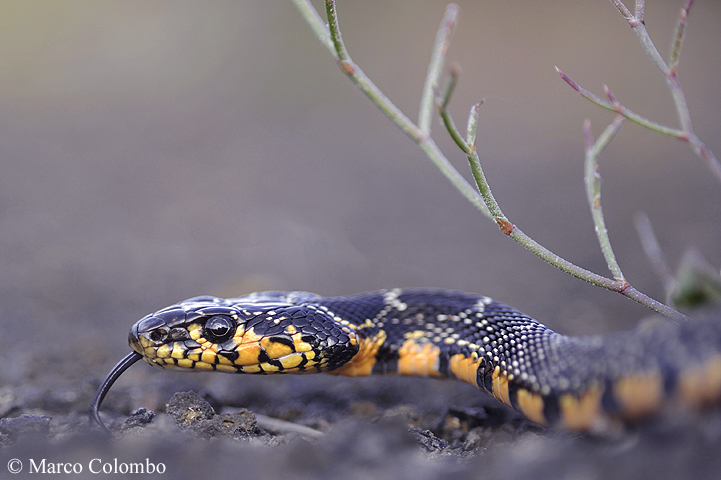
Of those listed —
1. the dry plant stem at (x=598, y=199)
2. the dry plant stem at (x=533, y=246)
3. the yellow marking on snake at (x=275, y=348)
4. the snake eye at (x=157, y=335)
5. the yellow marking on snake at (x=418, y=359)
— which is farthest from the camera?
the yellow marking on snake at (x=418, y=359)

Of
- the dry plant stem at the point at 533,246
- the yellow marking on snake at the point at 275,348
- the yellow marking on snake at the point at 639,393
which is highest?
the dry plant stem at the point at 533,246

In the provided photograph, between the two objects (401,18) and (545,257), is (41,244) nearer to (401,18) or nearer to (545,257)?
(545,257)

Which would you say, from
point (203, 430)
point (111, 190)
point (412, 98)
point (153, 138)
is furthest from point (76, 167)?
point (203, 430)

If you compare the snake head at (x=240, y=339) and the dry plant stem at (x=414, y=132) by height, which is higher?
the dry plant stem at (x=414, y=132)

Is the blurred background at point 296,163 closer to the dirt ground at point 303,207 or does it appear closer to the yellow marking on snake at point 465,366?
the dirt ground at point 303,207

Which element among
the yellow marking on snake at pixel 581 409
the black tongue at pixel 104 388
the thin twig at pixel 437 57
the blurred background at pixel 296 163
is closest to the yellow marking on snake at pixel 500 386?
the yellow marking on snake at pixel 581 409

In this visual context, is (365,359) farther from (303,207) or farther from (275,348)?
(303,207)

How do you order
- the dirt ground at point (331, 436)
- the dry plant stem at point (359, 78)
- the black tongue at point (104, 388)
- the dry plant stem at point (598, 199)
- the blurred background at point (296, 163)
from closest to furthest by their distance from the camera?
the dirt ground at point (331, 436) < the dry plant stem at point (359, 78) < the dry plant stem at point (598, 199) < the black tongue at point (104, 388) < the blurred background at point (296, 163)

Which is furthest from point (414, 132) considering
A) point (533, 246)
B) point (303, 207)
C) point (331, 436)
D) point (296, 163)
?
point (296, 163)
